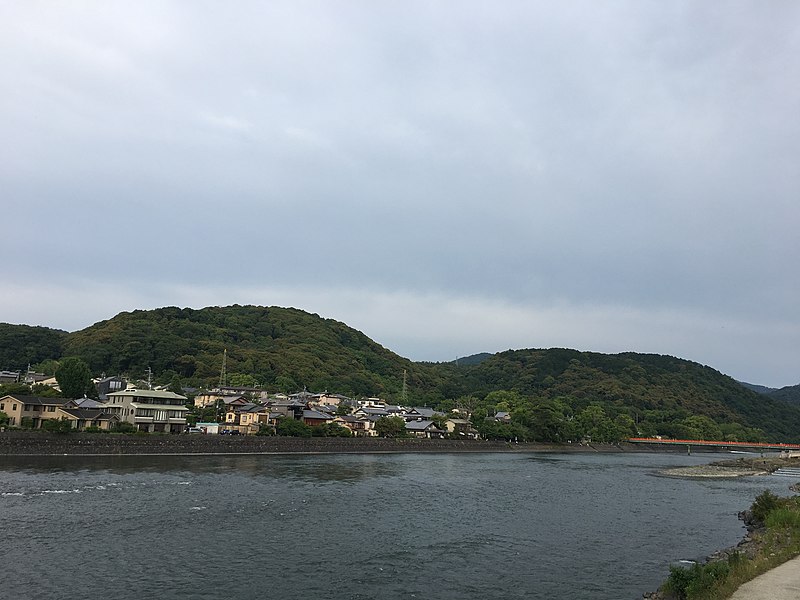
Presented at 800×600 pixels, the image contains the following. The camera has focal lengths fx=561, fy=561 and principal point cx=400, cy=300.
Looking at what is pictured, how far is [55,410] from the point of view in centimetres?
4197

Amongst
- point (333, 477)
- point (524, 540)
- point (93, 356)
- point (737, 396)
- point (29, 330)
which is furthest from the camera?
point (737, 396)

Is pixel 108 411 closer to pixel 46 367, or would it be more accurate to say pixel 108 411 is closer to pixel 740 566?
pixel 46 367

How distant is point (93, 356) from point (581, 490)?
7888 centimetres

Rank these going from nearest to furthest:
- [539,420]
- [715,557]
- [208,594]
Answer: [208,594] → [715,557] → [539,420]

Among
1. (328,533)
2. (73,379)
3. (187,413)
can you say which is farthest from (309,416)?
(328,533)

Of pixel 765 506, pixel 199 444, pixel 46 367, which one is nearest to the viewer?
pixel 765 506

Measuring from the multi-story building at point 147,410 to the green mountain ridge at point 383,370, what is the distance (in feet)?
111

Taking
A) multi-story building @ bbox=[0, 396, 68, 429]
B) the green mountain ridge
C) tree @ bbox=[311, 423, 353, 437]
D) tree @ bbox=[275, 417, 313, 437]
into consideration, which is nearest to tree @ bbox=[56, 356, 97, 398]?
multi-story building @ bbox=[0, 396, 68, 429]

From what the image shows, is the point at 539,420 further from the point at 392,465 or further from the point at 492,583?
the point at 492,583

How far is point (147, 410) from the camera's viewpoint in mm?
47188

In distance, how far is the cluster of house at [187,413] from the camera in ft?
136

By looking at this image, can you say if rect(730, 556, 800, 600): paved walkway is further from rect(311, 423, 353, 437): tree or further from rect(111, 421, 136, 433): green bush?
rect(311, 423, 353, 437): tree

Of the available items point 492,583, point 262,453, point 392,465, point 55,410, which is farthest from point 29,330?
point 492,583

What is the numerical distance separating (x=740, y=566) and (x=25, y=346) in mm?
105637
